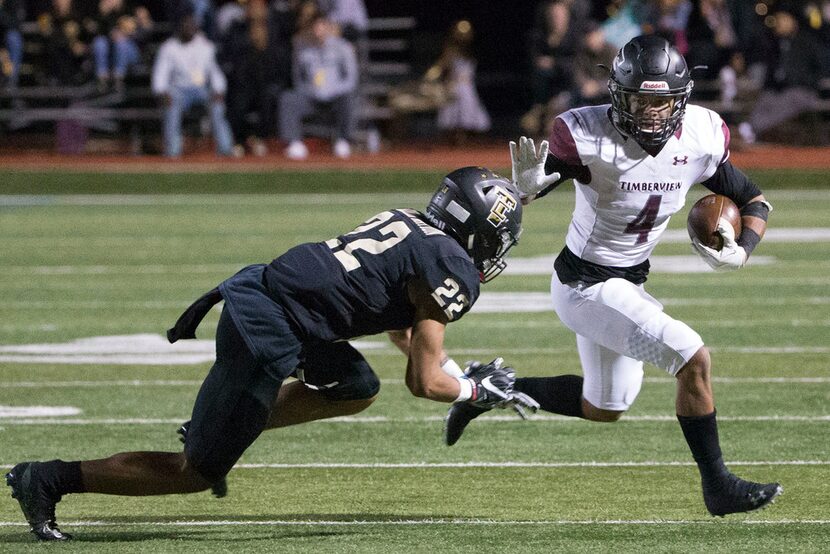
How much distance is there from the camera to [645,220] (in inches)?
215

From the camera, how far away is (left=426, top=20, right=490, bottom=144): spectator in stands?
18328 mm

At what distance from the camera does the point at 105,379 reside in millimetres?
7918

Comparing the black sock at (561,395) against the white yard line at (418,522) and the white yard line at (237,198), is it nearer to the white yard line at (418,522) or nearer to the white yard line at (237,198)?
the white yard line at (418,522)

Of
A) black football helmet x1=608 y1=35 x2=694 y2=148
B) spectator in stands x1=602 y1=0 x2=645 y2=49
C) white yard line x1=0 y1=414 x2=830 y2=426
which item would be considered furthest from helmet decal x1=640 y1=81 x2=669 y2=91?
spectator in stands x1=602 y1=0 x2=645 y2=49

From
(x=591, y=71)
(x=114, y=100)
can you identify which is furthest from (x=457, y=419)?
(x=114, y=100)

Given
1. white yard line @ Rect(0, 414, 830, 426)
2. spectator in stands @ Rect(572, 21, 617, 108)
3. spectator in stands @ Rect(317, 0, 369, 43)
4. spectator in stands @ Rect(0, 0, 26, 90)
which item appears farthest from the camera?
spectator in stands @ Rect(0, 0, 26, 90)

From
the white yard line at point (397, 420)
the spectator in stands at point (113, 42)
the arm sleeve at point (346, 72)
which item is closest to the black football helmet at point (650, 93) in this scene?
the white yard line at point (397, 420)

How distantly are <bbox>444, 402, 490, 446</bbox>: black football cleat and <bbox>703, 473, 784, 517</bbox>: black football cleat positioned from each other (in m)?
1.05

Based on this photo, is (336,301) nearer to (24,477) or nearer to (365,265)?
(365,265)

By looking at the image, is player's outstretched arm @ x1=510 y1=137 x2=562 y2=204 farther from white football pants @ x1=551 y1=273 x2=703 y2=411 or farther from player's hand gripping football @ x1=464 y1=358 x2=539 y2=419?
player's hand gripping football @ x1=464 y1=358 x2=539 y2=419

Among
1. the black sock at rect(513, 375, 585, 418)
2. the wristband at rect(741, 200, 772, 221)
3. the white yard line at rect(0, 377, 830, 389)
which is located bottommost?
the white yard line at rect(0, 377, 830, 389)

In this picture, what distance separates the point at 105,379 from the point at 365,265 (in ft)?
12.1

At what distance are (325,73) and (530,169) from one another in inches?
478

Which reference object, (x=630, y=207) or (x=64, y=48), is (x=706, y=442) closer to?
(x=630, y=207)
